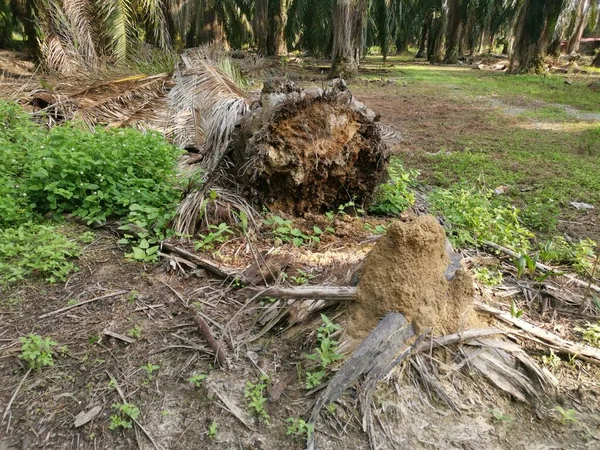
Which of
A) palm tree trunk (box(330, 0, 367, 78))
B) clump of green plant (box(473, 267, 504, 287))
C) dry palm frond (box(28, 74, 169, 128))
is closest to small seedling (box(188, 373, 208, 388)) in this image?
clump of green plant (box(473, 267, 504, 287))

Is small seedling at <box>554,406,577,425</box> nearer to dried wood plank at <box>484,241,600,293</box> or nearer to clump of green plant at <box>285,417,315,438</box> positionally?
dried wood plank at <box>484,241,600,293</box>

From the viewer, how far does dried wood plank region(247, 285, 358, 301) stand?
2.30m

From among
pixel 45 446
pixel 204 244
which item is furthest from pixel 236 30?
pixel 45 446

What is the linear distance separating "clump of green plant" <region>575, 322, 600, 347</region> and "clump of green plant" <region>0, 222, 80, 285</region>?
321cm

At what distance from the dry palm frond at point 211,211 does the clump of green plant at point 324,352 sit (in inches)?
48.8

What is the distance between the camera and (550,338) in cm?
239

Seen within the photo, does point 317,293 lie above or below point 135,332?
above

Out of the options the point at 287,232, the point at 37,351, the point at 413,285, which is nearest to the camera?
the point at 37,351

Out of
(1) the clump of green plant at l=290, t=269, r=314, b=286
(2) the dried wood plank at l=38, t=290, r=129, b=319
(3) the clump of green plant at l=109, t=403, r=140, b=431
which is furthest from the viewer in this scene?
(1) the clump of green plant at l=290, t=269, r=314, b=286

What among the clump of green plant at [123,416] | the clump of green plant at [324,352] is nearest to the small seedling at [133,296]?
the clump of green plant at [123,416]

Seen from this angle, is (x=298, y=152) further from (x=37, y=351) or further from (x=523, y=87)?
(x=523, y=87)

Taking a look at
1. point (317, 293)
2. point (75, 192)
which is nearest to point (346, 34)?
point (75, 192)

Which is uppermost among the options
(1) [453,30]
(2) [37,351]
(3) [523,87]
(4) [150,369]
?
(1) [453,30]

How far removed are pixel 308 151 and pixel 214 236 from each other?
3.58ft
